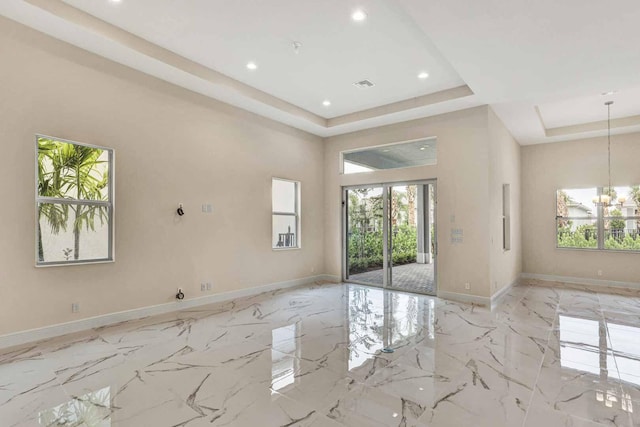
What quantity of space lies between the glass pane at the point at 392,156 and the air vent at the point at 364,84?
65.8 inches

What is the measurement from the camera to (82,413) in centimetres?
238

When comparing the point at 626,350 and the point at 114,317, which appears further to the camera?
the point at 114,317

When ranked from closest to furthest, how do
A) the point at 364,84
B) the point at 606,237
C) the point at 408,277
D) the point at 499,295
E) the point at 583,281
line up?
1. the point at 364,84
2. the point at 499,295
3. the point at 606,237
4. the point at 583,281
5. the point at 408,277

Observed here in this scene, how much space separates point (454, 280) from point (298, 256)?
3.16 meters

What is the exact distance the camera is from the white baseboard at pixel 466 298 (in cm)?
555

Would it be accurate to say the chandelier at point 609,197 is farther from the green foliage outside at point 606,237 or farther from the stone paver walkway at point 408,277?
the stone paver walkway at point 408,277

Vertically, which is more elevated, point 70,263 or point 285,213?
point 285,213

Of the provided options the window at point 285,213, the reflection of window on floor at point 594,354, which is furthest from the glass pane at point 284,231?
the reflection of window on floor at point 594,354

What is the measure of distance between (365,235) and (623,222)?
5.64 metres

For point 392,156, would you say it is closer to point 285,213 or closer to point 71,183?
point 285,213

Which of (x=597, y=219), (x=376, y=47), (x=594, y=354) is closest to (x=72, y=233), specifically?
(x=376, y=47)

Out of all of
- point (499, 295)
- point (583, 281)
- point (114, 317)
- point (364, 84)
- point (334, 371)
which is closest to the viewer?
point (334, 371)

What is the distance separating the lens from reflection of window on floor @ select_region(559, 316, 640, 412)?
268 cm

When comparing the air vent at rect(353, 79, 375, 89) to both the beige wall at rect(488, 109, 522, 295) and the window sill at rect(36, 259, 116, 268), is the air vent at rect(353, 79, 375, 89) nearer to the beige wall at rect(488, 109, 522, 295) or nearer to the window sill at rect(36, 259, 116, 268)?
the beige wall at rect(488, 109, 522, 295)
